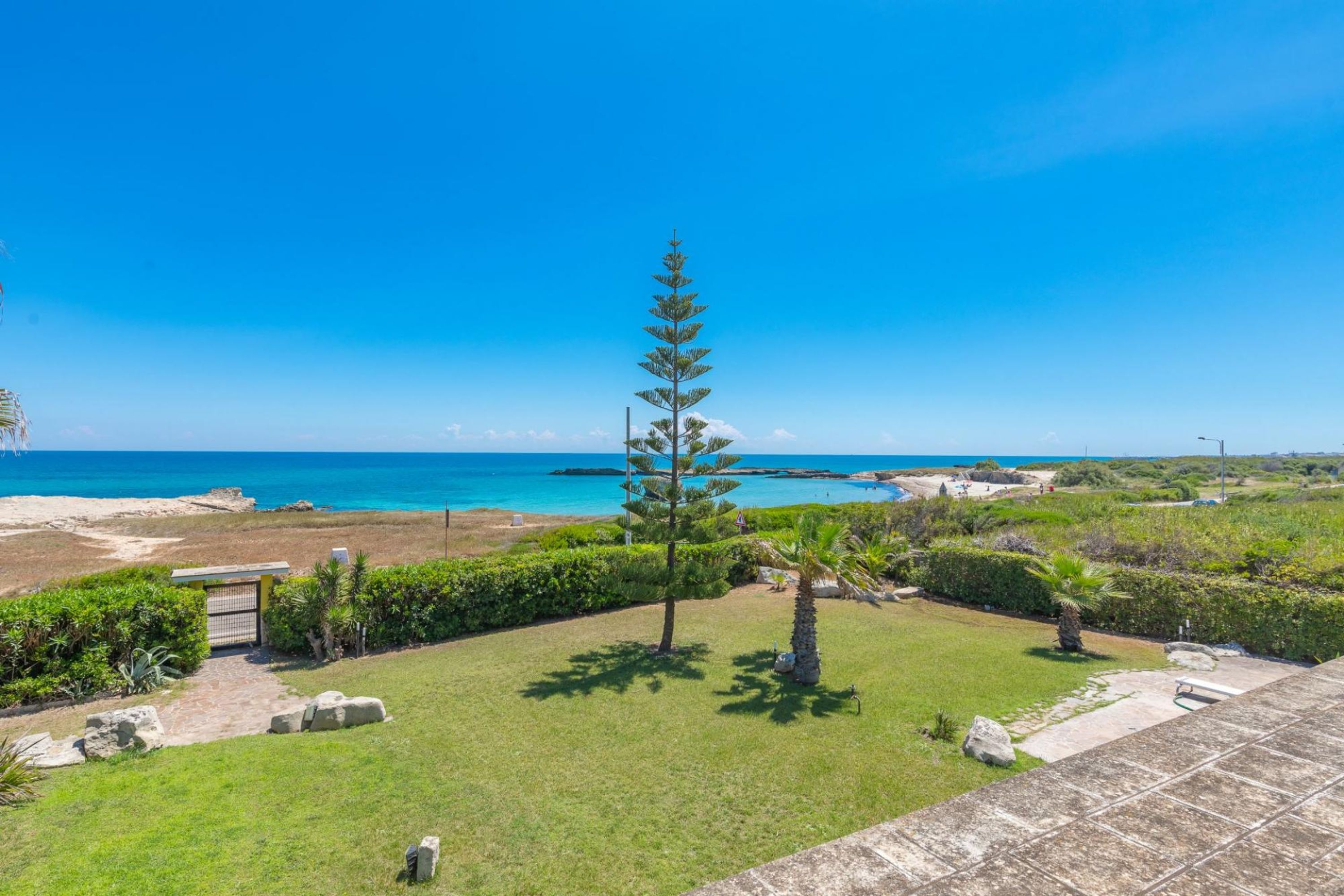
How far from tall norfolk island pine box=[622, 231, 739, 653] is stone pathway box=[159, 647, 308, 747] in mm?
4439

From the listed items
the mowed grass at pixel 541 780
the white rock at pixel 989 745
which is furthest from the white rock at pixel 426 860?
the white rock at pixel 989 745

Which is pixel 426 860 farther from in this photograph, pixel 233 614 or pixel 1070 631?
pixel 1070 631

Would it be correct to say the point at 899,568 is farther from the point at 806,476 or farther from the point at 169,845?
the point at 806,476

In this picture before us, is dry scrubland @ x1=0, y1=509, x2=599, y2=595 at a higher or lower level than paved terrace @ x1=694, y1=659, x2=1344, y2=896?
lower

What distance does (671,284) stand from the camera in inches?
337

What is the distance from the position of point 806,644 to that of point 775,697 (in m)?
0.76

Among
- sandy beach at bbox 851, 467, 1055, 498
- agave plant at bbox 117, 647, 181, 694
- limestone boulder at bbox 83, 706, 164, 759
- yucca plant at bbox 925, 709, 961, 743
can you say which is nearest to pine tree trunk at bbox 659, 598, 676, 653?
yucca plant at bbox 925, 709, 961, 743

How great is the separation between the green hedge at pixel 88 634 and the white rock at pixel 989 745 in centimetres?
942

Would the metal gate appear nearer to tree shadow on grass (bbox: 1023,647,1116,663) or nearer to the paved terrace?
the paved terrace

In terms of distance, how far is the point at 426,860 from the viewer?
3.51 meters

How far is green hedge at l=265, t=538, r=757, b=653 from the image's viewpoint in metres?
8.65

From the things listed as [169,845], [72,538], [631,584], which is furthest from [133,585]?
[72,538]

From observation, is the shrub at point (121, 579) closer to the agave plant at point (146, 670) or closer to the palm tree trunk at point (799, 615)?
the agave plant at point (146, 670)

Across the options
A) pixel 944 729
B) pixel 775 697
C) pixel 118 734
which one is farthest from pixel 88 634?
pixel 944 729
